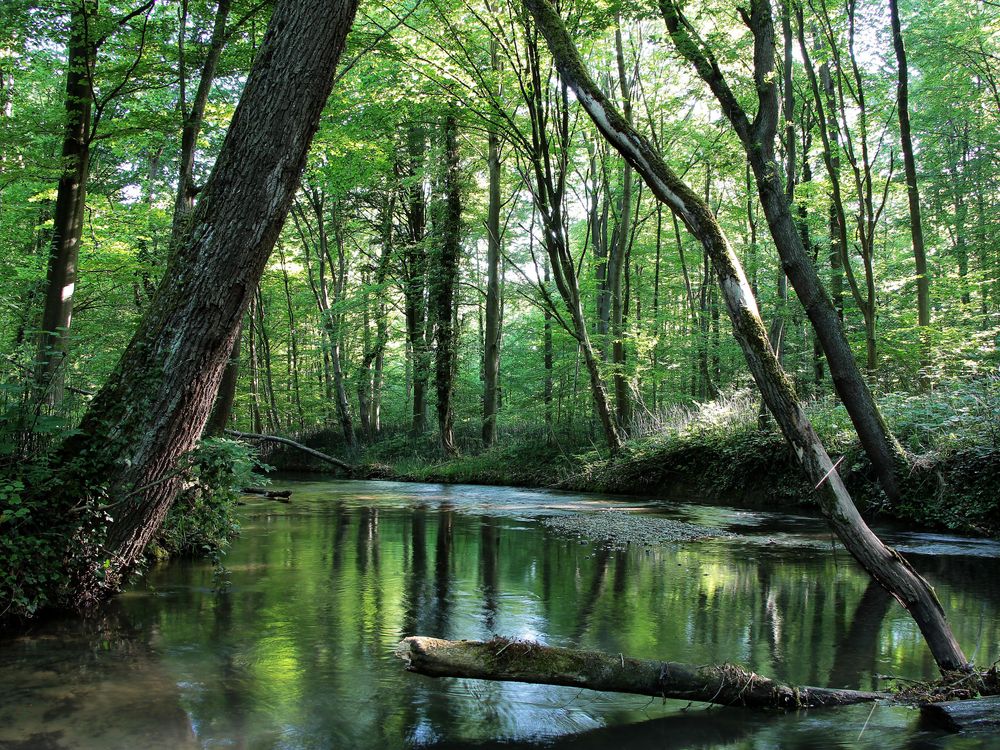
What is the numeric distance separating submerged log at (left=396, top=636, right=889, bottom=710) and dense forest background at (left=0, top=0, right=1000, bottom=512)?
3560 mm

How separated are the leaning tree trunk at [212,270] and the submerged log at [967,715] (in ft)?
15.8

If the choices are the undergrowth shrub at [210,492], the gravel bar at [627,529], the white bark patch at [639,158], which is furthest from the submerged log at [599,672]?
the gravel bar at [627,529]

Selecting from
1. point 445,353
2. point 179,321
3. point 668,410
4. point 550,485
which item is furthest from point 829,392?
point 179,321

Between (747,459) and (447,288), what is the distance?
1038 centimetres

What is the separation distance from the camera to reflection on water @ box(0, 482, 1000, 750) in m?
3.23

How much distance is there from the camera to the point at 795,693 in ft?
10.9

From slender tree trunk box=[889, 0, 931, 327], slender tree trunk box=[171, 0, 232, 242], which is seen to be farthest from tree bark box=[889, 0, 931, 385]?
slender tree trunk box=[171, 0, 232, 242]

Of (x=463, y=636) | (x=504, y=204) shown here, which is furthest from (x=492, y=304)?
(x=463, y=636)

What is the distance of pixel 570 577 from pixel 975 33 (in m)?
13.9

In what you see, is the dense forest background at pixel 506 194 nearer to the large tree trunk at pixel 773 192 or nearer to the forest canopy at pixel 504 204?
the forest canopy at pixel 504 204

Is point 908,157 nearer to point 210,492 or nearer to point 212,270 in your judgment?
point 212,270

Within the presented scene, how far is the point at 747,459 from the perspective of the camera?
12.3 m

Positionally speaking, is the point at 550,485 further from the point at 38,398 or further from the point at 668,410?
the point at 38,398

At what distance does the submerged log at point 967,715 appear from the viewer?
299cm
